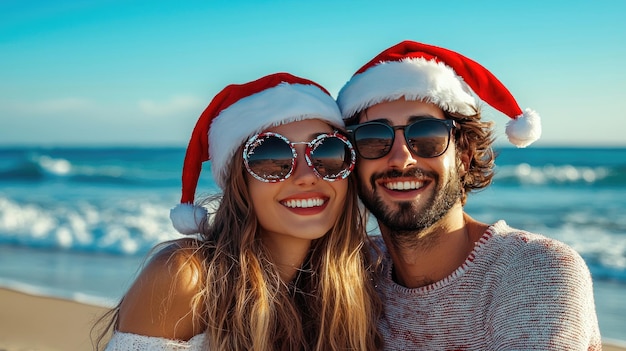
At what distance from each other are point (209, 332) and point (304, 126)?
1160 mm

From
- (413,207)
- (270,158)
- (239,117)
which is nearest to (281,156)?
(270,158)

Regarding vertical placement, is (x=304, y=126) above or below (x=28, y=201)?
above

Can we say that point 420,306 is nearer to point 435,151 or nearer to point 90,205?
point 435,151

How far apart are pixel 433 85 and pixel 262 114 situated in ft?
3.10

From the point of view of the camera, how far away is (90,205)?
16.6 metres

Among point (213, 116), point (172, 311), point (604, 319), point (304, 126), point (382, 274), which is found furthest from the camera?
point (604, 319)

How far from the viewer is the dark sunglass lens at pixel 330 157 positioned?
10.9ft

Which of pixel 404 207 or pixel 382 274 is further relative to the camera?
pixel 382 274

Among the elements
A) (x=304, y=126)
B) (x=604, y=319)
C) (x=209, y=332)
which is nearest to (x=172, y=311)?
(x=209, y=332)

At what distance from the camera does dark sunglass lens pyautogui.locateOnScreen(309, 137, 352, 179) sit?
331cm

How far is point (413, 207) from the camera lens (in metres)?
3.52

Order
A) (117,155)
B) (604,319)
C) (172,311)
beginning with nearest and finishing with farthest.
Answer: (172,311) < (604,319) < (117,155)

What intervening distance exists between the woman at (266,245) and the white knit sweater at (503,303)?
259 millimetres

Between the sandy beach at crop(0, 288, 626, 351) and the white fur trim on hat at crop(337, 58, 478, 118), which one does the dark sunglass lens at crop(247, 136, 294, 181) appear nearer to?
the white fur trim on hat at crop(337, 58, 478, 118)
